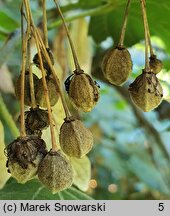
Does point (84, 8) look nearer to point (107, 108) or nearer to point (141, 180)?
point (141, 180)

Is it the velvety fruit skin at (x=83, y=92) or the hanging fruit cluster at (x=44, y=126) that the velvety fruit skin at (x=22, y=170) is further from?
the velvety fruit skin at (x=83, y=92)

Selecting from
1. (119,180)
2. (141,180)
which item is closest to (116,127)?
(119,180)

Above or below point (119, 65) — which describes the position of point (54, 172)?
below

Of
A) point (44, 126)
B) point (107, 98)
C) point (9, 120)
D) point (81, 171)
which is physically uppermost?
point (107, 98)

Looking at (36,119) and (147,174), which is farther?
(147,174)

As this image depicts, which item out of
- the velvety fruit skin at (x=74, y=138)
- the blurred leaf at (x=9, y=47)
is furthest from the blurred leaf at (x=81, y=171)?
the velvety fruit skin at (x=74, y=138)

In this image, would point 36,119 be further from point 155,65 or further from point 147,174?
point 147,174

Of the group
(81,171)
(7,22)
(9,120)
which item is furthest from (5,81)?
(81,171)
